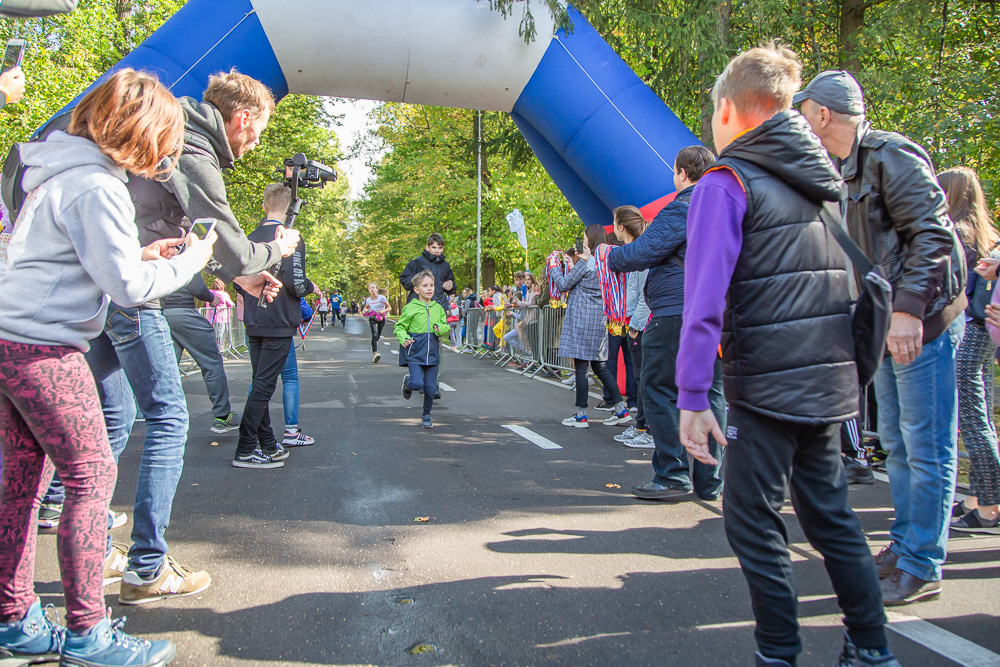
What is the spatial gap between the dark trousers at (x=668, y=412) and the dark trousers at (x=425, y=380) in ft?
9.49

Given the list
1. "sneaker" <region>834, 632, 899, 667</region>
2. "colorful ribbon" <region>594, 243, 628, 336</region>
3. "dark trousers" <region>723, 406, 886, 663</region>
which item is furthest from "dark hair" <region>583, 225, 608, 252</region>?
"sneaker" <region>834, 632, 899, 667</region>

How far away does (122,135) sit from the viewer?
216cm

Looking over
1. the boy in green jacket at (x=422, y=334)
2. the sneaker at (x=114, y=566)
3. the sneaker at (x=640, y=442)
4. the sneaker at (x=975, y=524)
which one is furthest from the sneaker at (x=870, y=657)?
the boy in green jacket at (x=422, y=334)

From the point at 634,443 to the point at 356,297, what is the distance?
91.1 meters

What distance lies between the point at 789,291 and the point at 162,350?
2.34m

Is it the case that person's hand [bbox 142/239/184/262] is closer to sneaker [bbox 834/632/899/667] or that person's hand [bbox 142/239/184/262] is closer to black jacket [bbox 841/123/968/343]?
sneaker [bbox 834/632/899/667]

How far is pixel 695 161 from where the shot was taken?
170 inches

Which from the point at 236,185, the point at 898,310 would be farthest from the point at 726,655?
the point at 236,185

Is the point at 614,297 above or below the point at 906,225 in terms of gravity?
below

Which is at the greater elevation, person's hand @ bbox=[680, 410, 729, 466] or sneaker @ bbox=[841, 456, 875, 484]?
person's hand @ bbox=[680, 410, 729, 466]

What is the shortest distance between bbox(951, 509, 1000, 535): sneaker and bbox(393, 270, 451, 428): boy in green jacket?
14.8 ft

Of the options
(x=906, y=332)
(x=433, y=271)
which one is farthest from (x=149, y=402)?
(x=433, y=271)

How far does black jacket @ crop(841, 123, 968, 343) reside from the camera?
2709 mm

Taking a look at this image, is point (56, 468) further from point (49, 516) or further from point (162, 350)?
point (49, 516)
